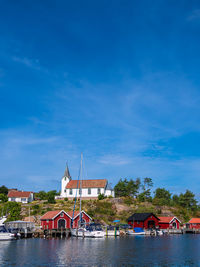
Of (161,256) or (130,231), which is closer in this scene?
(161,256)

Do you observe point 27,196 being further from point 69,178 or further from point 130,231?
point 130,231

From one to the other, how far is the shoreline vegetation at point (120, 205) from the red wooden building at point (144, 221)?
707 centimetres

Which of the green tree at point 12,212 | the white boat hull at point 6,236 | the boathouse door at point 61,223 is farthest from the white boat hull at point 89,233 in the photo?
the green tree at point 12,212

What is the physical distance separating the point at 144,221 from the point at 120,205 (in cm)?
1964

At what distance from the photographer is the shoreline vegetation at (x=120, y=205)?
3814 inches

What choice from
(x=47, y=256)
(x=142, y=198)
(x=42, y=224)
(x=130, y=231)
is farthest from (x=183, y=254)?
(x=142, y=198)

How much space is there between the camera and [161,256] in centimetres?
4247

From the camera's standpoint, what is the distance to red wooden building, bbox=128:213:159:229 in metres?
92.1

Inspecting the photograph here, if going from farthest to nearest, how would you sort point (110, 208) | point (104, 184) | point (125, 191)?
point (125, 191) < point (104, 184) < point (110, 208)

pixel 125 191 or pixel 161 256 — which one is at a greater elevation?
pixel 125 191

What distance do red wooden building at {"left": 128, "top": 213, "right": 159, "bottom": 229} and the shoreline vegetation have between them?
7068mm

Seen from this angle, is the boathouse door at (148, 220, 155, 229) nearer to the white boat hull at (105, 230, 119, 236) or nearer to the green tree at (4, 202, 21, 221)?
the white boat hull at (105, 230, 119, 236)

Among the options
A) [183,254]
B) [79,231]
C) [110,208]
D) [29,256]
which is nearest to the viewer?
[29,256]

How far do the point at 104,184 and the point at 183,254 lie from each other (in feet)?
242
